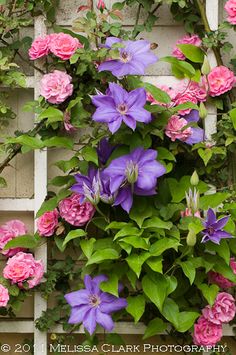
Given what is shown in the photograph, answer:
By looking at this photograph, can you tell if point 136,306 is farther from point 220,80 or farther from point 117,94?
point 220,80

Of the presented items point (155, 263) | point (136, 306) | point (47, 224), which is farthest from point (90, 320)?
point (47, 224)

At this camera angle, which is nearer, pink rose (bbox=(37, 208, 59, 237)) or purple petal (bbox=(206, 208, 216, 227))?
purple petal (bbox=(206, 208, 216, 227))

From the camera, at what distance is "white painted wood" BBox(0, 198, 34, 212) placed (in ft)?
6.86

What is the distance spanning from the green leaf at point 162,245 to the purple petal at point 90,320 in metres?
0.23

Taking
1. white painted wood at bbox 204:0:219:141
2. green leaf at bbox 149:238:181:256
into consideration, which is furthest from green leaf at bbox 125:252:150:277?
white painted wood at bbox 204:0:219:141

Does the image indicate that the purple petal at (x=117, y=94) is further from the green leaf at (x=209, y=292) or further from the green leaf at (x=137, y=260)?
the green leaf at (x=209, y=292)

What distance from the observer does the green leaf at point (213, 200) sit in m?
1.89

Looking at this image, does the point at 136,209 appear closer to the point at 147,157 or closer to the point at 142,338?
the point at 147,157

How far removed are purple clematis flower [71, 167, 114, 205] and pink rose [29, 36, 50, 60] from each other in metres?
0.40

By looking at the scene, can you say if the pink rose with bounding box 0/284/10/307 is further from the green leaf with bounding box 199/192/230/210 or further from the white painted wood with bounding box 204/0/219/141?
the white painted wood with bounding box 204/0/219/141

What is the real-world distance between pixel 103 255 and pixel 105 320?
179 mm

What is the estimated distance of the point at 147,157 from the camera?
1.84m

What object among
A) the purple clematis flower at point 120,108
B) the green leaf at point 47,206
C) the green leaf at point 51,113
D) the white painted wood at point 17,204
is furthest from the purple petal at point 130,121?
the white painted wood at point 17,204

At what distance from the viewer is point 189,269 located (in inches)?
73.2
